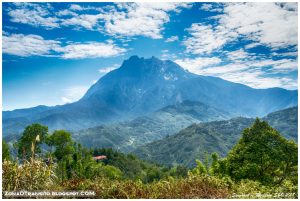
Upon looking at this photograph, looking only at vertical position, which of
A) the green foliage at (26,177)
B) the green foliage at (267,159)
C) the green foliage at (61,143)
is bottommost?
the green foliage at (61,143)

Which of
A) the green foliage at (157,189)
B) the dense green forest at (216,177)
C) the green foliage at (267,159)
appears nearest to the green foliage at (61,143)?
the dense green forest at (216,177)

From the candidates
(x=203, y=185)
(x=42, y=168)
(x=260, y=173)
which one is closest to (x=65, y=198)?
(x=42, y=168)

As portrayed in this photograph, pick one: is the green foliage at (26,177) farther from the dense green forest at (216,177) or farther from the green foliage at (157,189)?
the green foliage at (157,189)

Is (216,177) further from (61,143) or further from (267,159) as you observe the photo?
(61,143)

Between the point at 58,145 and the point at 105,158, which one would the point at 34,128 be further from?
the point at 105,158

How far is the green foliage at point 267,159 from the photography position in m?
15.3

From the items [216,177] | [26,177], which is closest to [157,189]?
[216,177]

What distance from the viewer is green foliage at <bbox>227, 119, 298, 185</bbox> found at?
15328mm

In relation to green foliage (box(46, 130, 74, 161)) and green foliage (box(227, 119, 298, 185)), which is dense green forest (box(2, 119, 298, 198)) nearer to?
green foliage (box(227, 119, 298, 185))

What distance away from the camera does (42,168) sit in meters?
10.3

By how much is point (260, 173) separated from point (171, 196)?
6.99 meters

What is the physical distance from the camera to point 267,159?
50.5 ft

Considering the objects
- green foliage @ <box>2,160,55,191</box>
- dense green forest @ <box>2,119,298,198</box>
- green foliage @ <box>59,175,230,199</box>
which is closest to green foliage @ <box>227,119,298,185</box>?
dense green forest @ <box>2,119,298,198</box>

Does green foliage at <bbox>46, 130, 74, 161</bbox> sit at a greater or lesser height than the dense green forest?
lesser
